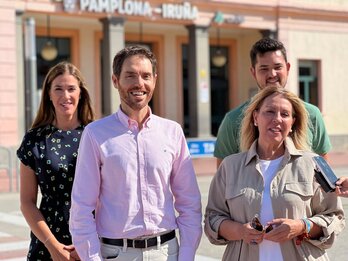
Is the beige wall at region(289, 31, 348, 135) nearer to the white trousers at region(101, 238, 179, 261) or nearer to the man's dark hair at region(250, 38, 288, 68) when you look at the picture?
the man's dark hair at region(250, 38, 288, 68)

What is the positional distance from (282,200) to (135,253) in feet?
2.51

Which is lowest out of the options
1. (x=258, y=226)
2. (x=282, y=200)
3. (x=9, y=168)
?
(x=9, y=168)

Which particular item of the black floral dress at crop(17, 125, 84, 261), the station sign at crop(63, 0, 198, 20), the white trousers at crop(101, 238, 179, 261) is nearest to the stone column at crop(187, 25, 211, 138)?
the station sign at crop(63, 0, 198, 20)

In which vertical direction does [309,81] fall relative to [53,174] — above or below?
above

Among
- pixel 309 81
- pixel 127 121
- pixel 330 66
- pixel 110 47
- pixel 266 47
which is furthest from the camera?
pixel 330 66

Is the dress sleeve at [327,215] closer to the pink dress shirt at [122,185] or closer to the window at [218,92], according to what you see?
the pink dress shirt at [122,185]

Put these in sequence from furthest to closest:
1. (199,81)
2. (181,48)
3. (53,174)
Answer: (181,48) → (199,81) → (53,174)

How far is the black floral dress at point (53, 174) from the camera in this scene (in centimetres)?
362

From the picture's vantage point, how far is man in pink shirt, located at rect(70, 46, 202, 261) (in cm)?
313

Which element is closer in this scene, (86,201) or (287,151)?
(86,201)

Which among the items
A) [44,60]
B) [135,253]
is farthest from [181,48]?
[135,253]

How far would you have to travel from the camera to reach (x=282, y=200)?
3189 mm

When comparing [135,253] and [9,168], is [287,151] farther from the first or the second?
[9,168]

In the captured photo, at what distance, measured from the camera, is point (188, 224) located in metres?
3.31
